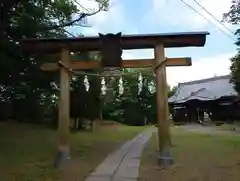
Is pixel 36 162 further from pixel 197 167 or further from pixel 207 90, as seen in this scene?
pixel 207 90

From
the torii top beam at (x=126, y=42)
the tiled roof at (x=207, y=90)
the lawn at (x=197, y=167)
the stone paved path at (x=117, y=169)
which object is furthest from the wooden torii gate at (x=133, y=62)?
the tiled roof at (x=207, y=90)

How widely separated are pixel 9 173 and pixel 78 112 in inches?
561

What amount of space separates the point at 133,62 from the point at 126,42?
548 mm

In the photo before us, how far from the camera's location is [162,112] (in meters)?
9.41

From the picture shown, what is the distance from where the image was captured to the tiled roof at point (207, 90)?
125ft

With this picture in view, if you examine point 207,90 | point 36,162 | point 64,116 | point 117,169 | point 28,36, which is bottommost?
point 117,169

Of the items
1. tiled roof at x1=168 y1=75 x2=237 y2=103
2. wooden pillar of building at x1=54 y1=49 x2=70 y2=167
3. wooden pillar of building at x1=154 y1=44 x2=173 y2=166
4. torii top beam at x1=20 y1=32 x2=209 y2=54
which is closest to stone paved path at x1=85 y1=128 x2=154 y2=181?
wooden pillar of building at x1=154 y1=44 x2=173 y2=166

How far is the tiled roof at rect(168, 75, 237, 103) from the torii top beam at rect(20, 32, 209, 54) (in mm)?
28325

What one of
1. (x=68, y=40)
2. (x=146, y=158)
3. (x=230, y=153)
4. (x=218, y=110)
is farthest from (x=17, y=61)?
(x=218, y=110)

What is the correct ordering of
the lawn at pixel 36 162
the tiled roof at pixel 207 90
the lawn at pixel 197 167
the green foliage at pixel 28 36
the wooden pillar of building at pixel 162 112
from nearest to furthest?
the lawn at pixel 197 167 < the lawn at pixel 36 162 < the wooden pillar of building at pixel 162 112 < the green foliage at pixel 28 36 < the tiled roof at pixel 207 90

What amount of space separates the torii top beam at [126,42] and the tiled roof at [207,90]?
92.9 ft

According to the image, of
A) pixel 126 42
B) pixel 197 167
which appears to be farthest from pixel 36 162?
pixel 197 167

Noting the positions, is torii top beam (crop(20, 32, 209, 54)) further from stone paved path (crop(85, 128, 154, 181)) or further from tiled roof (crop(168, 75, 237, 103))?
tiled roof (crop(168, 75, 237, 103))

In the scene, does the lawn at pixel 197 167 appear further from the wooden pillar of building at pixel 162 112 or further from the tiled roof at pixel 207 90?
the tiled roof at pixel 207 90
